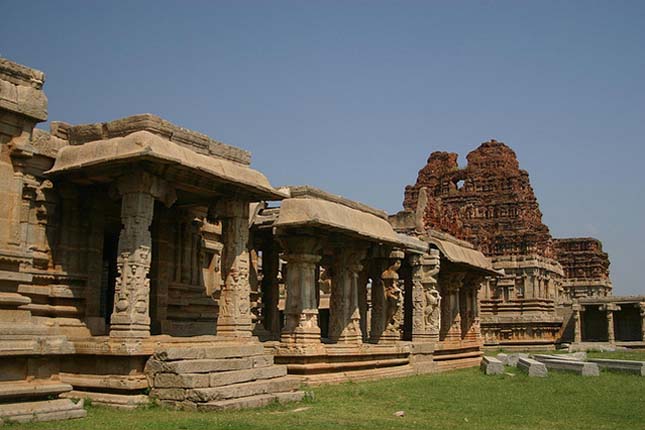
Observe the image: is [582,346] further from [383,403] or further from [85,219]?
[85,219]

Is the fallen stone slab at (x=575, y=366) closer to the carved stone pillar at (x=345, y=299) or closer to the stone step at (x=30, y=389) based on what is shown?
the carved stone pillar at (x=345, y=299)

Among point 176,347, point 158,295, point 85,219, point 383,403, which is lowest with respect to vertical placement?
point 383,403

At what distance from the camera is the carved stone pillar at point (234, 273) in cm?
1305

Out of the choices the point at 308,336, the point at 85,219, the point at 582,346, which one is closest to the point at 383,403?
the point at 308,336

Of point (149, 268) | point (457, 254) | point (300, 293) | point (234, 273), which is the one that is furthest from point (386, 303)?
point (149, 268)

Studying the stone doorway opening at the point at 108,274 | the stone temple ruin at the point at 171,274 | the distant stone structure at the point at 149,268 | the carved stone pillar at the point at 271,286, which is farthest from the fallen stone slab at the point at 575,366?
the stone doorway opening at the point at 108,274

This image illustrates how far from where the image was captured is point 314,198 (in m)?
15.2

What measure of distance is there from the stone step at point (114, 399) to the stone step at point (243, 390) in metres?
0.76

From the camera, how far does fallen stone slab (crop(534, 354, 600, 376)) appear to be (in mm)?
17562

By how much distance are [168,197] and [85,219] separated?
1.83 meters

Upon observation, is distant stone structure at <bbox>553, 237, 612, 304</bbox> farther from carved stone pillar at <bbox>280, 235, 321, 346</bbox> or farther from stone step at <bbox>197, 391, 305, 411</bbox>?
stone step at <bbox>197, 391, 305, 411</bbox>

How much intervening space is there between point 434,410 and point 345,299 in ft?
20.1

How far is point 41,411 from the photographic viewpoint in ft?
28.7

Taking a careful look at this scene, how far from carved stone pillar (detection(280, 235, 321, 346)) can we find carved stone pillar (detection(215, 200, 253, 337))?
191 centimetres
